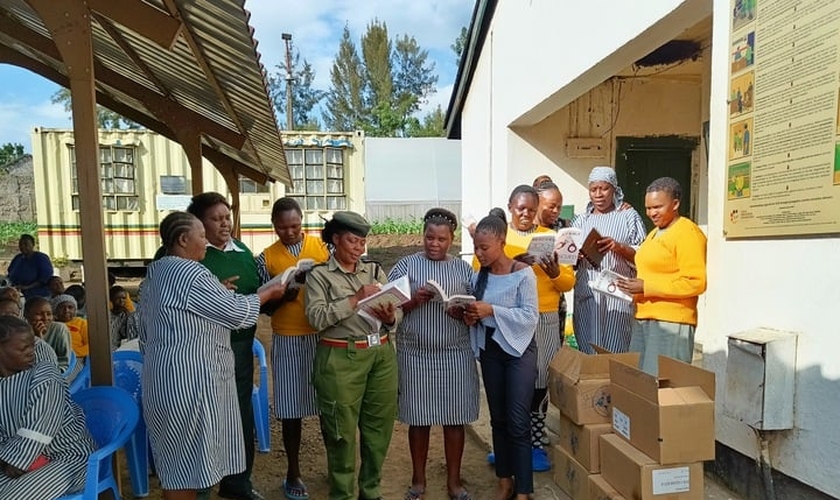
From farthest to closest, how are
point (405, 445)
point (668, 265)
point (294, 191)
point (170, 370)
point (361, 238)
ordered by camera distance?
point (294, 191)
point (405, 445)
point (668, 265)
point (361, 238)
point (170, 370)

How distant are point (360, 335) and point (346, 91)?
1815 inches

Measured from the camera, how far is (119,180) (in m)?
11.7

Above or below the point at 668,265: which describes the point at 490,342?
below

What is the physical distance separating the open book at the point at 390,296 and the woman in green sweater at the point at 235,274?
0.79m

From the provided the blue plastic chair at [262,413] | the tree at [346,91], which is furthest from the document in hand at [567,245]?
the tree at [346,91]

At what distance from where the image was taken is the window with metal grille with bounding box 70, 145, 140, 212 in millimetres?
11617

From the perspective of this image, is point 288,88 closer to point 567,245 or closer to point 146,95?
point 146,95

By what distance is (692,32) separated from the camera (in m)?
5.27

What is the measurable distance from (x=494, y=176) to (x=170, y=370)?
578cm

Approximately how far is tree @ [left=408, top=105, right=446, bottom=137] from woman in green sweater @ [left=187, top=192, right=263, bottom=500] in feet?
122

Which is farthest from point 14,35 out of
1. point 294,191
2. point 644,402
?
point 294,191

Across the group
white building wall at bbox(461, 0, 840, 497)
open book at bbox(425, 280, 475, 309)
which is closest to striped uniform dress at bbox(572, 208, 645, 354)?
white building wall at bbox(461, 0, 840, 497)

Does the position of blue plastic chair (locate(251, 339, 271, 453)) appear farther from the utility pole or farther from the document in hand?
the utility pole

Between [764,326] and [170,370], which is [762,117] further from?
[170,370]
